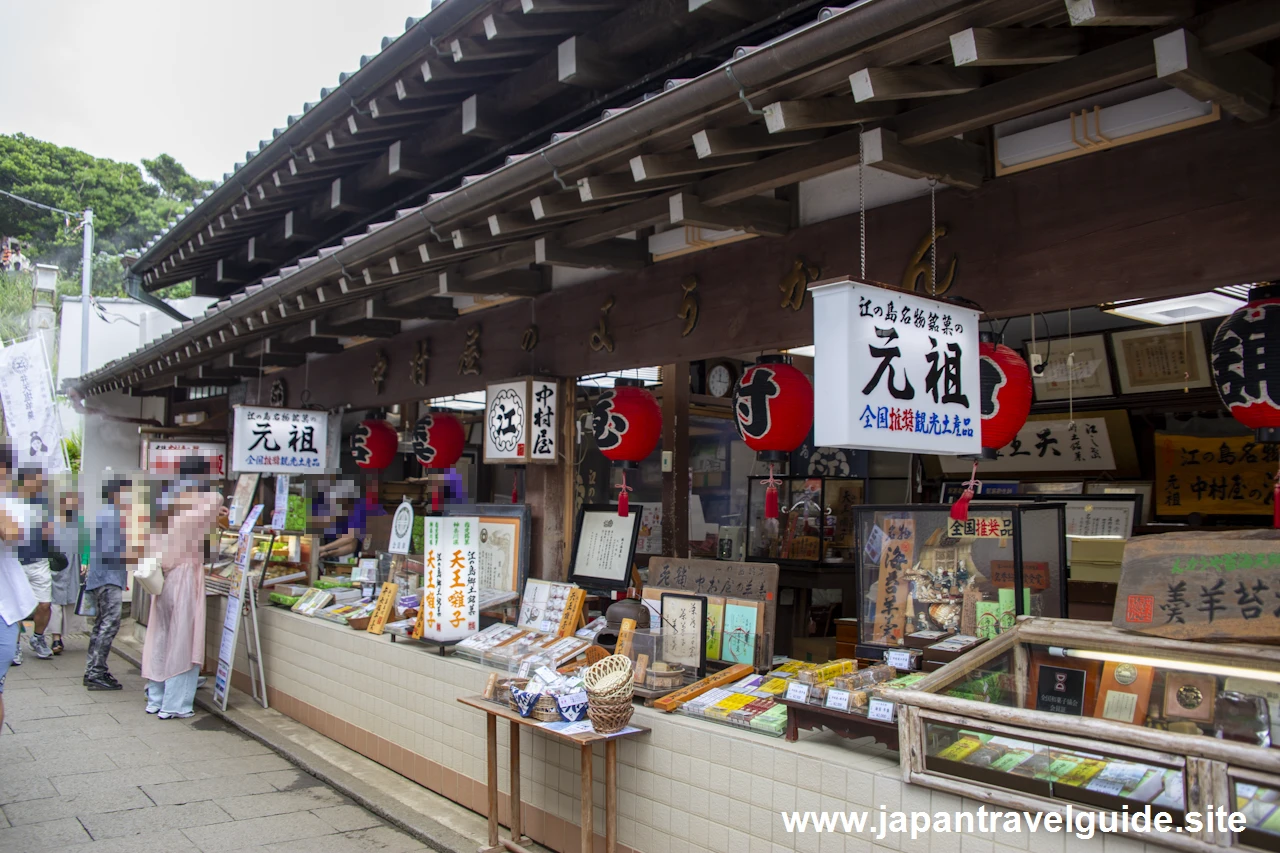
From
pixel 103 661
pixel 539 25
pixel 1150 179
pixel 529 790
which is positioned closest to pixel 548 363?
pixel 539 25

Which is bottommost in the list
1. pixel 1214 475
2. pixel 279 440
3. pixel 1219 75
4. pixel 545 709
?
Answer: pixel 545 709

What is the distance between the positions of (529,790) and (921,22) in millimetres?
5554

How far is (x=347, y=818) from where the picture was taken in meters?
7.16

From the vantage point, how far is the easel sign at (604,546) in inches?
296

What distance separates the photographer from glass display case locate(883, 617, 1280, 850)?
10.6 ft

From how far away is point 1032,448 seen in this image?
1049 cm

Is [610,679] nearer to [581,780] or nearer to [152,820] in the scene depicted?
[581,780]

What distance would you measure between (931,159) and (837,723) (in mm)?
3019

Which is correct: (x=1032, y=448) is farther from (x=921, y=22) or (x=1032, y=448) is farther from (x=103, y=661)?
(x=103, y=661)

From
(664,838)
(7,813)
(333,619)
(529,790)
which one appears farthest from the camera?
(333,619)

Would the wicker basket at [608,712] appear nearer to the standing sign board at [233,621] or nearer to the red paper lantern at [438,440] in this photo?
the red paper lantern at [438,440]

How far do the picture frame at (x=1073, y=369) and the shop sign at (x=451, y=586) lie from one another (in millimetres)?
6360

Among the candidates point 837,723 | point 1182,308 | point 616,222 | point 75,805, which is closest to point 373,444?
point 75,805

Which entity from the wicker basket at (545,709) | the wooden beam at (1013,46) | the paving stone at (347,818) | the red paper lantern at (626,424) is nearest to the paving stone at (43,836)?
the paving stone at (347,818)
